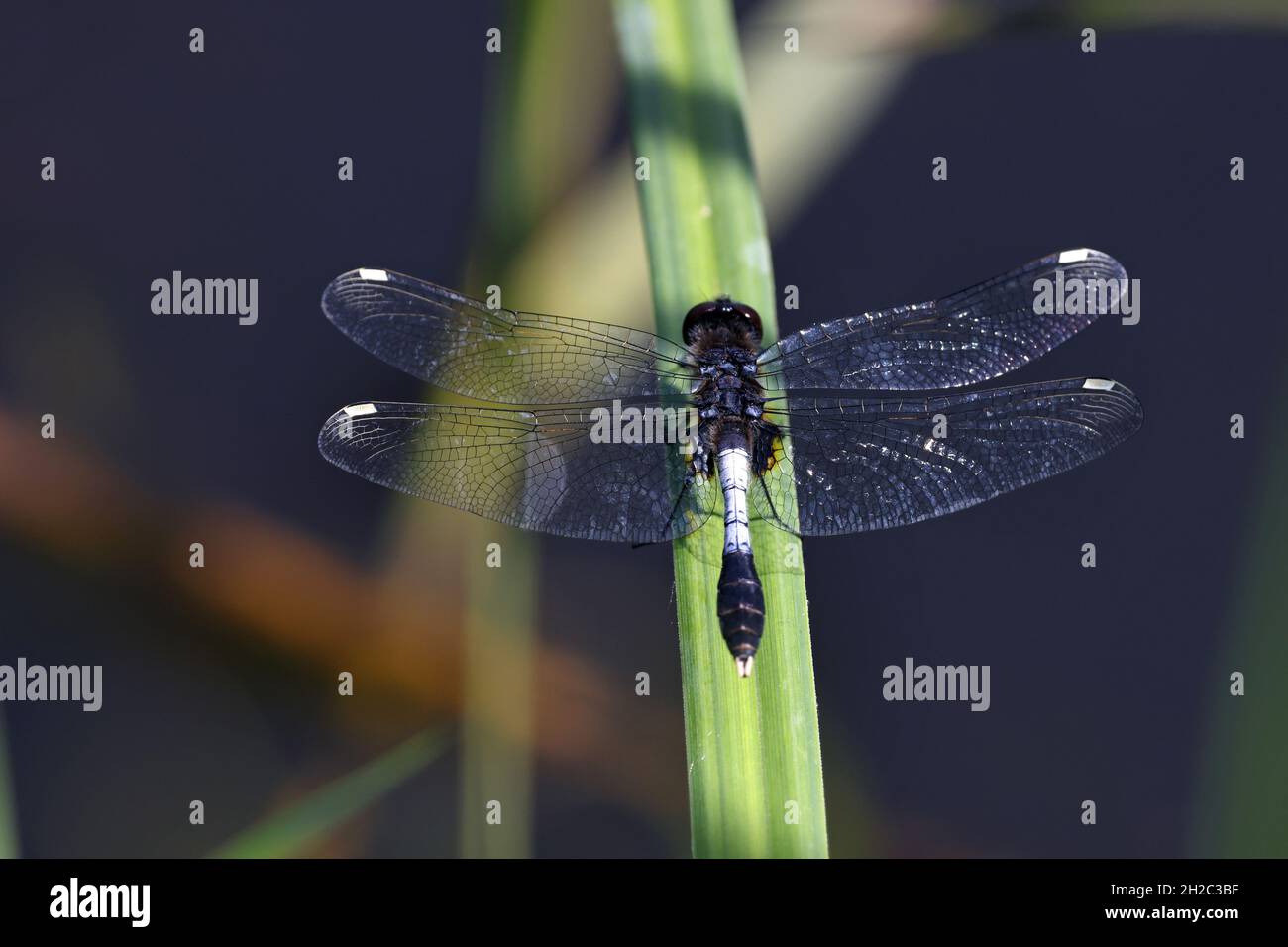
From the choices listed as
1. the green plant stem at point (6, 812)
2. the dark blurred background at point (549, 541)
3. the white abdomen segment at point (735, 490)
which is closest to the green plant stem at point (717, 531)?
the white abdomen segment at point (735, 490)

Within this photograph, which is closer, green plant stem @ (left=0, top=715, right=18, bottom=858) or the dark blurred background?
green plant stem @ (left=0, top=715, right=18, bottom=858)

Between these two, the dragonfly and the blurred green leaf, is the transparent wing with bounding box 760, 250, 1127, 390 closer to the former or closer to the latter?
the dragonfly

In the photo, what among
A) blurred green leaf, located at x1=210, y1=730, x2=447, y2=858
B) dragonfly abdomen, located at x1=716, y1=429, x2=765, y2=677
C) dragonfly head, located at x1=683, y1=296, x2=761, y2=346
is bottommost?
blurred green leaf, located at x1=210, y1=730, x2=447, y2=858

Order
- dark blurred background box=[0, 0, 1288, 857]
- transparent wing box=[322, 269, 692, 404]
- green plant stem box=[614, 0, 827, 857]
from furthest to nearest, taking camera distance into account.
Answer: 1. dark blurred background box=[0, 0, 1288, 857]
2. transparent wing box=[322, 269, 692, 404]
3. green plant stem box=[614, 0, 827, 857]

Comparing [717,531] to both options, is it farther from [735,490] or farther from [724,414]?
[724,414]

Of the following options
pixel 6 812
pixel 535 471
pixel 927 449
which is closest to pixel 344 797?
pixel 6 812

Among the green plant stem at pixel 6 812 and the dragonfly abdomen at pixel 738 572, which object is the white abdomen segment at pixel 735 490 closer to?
the dragonfly abdomen at pixel 738 572

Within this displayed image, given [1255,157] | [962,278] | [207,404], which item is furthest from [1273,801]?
[207,404]

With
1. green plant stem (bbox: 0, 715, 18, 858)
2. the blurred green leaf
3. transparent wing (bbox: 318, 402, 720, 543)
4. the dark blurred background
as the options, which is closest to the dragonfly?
transparent wing (bbox: 318, 402, 720, 543)

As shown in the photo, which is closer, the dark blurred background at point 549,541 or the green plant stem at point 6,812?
the green plant stem at point 6,812
